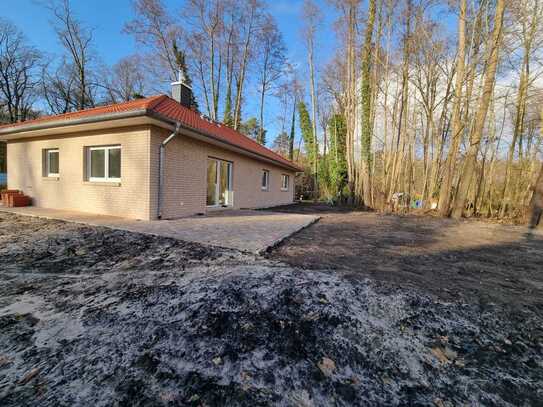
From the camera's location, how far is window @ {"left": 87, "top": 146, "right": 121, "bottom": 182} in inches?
262

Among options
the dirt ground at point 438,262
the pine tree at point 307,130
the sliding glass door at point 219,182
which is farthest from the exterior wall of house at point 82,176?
the pine tree at point 307,130

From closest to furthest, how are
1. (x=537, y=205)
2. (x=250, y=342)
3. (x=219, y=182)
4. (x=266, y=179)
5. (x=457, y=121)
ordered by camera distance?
(x=250, y=342) → (x=537, y=205) → (x=219, y=182) → (x=457, y=121) → (x=266, y=179)

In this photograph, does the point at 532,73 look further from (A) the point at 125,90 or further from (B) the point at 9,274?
(A) the point at 125,90

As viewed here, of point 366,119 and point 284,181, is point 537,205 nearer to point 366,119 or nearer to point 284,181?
point 366,119

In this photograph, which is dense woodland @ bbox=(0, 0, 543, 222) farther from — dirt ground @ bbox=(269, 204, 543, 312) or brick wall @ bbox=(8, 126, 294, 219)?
brick wall @ bbox=(8, 126, 294, 219)

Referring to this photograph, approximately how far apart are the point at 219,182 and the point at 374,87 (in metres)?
10.9

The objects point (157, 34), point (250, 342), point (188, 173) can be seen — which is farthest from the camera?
point (157, 34)

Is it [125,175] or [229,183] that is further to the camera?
[229,183]

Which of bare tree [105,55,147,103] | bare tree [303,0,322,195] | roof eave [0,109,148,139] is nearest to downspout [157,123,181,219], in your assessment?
roof eave [0,109,148,139]

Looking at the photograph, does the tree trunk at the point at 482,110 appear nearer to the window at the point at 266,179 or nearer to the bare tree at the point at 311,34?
the window at the point at 266,179

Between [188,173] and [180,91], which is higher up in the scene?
[180,91]

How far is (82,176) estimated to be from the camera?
712 cm

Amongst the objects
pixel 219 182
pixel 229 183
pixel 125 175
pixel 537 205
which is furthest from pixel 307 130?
pixel 125 175

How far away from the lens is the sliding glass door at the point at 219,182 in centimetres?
882
